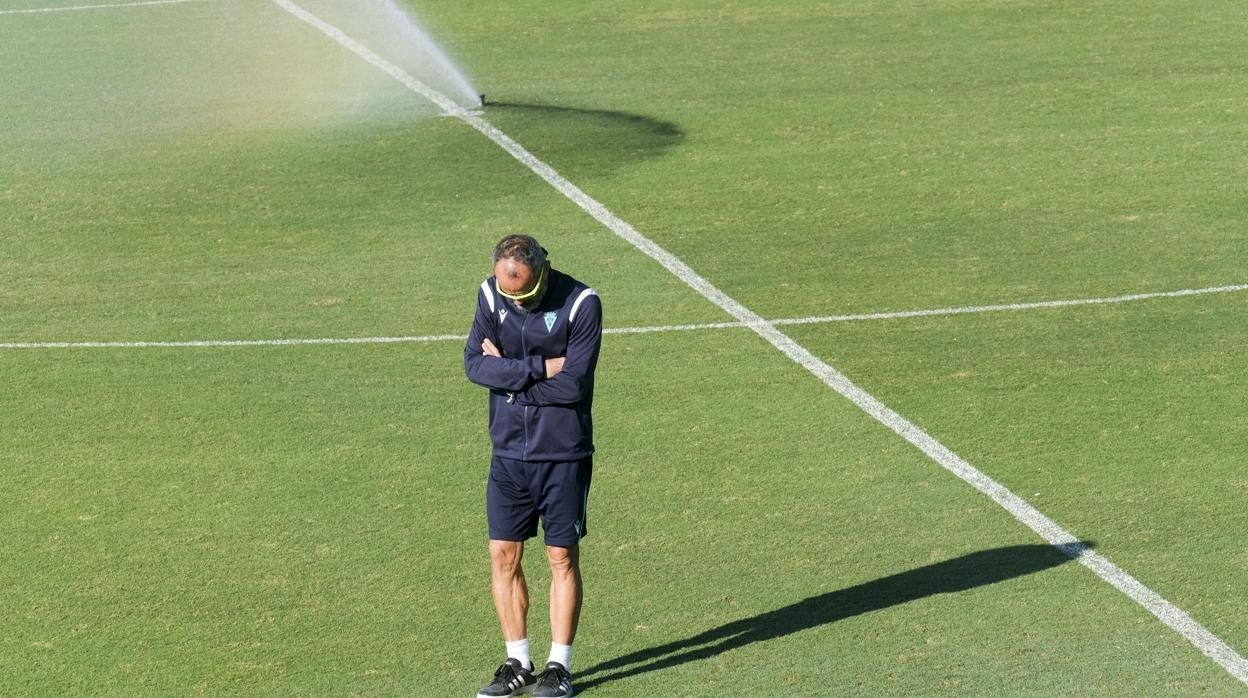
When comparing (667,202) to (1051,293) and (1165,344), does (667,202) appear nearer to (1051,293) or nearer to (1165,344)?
(1051,293)

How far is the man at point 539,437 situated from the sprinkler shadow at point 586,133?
10376 millimetres

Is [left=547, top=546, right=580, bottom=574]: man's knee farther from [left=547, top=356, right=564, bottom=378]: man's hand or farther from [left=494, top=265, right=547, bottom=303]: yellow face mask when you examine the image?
[left=494, top=265, right=547, bottom=303]: yellow face mask

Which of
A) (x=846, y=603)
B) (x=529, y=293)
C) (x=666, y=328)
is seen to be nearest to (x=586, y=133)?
(x=666, y=328)

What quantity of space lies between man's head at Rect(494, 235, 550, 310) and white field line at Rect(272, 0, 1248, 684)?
11.6ft

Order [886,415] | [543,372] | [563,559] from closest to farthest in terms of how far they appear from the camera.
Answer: [543,372] < [563,559] < [886,415]

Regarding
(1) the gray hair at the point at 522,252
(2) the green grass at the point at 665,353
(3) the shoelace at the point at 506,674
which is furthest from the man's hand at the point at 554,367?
(2) the green grass at the point at 665,353

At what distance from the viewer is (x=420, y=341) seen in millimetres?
13672

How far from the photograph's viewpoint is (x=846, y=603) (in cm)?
925

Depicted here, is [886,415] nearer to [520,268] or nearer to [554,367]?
[554,367]

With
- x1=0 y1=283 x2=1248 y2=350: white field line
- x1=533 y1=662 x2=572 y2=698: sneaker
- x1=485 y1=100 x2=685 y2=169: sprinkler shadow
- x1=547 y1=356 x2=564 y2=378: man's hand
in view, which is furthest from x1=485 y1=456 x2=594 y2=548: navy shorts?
x1=485 y1=100 x2=685 y2=169: sprinkler shadow

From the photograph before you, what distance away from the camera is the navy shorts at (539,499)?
8.19 meters

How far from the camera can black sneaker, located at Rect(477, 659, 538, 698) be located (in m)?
8.19

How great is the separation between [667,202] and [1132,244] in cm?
429

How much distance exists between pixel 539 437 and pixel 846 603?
2.06 m
